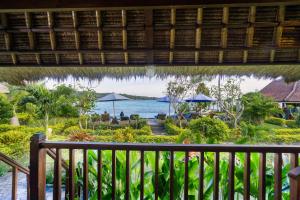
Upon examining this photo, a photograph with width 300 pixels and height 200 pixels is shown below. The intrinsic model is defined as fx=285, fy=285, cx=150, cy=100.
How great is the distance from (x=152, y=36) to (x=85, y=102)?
730 centimetres

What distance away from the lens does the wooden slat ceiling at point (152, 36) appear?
8.69 feet

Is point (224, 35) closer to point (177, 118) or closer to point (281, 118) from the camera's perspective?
point (177, 118)

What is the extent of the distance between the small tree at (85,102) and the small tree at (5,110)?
2.15 meters

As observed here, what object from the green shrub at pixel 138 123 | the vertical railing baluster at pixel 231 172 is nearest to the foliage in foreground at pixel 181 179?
the vertical railing baluster at pixel 231 172

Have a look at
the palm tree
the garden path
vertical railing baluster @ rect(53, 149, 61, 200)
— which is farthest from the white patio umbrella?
vertical railing baluster @ rect(53, 149, 61, 200)

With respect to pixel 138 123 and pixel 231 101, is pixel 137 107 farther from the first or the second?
pixel 231 101

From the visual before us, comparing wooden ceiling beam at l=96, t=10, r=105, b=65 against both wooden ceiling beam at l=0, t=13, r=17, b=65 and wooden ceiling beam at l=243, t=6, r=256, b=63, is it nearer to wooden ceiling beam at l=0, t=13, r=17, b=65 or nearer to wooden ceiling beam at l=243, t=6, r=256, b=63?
wooden ceiling beam at l=0, t=13, r=17, b=65

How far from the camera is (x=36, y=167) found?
2031mm

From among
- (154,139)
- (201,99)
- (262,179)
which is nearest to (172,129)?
(154,139)

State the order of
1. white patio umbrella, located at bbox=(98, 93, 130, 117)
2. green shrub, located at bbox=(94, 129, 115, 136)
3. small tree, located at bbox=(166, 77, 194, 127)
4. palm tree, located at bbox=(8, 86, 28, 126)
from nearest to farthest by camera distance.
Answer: small tree, located at bbox=(166, 77, 194, 127)
green shrub, located at bbox=(94, 129, 115, 136)
white patio umbrella, located at bbox=(98, 93, 130, 117)
palm tree, located at bbox=(8, 86, 28, 126)

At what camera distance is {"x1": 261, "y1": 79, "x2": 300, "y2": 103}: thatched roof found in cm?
842

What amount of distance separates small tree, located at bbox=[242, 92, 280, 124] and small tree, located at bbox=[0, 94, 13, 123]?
7593 millimetres

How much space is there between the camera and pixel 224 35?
2760mm

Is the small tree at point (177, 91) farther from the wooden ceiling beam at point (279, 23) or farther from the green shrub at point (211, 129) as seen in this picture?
the wooden ceiling beam at point (279, 23)
